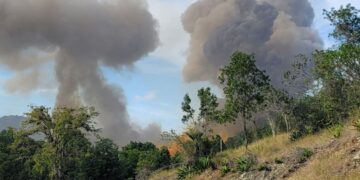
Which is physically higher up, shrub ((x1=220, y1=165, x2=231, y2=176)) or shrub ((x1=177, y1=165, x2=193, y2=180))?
shrub ((x1=177, y1=165, x2=193, y2=180))

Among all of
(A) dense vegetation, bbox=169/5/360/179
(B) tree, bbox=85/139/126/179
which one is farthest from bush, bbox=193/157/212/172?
(B) tree, bbox=85/139/126/179

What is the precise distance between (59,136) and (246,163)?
33.3 metres

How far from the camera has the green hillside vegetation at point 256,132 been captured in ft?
82.3

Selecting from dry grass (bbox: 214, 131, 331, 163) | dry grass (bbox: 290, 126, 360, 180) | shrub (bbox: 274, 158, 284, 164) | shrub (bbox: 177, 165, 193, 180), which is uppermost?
dry grass (bbox: 214, 131, 331, 163)

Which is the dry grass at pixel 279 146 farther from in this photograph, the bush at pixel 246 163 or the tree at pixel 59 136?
the tree at pixel 59 136

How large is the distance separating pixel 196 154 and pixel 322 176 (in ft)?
68.8

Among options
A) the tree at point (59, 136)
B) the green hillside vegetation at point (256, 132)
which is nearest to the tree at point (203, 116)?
the green hillside vegetation at point (256, 132)

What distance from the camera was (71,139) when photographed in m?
56.7

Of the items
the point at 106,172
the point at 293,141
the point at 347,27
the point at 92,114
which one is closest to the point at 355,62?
the point at 347,27

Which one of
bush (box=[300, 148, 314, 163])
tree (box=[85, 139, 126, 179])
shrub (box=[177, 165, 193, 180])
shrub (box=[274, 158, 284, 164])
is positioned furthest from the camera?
tree (box=[85, 139, 126, 179])

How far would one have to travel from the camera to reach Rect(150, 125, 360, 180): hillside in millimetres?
19469

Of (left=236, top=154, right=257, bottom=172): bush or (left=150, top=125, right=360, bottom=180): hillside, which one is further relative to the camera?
(left=236, top=154, right=257, bottom=172): bush

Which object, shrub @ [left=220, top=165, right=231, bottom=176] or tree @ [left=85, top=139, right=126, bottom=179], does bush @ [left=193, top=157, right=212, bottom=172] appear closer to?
shrub @ [left=220, top=165, right=231, bottom=176]

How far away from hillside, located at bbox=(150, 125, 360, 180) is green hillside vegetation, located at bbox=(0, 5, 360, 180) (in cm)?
5
